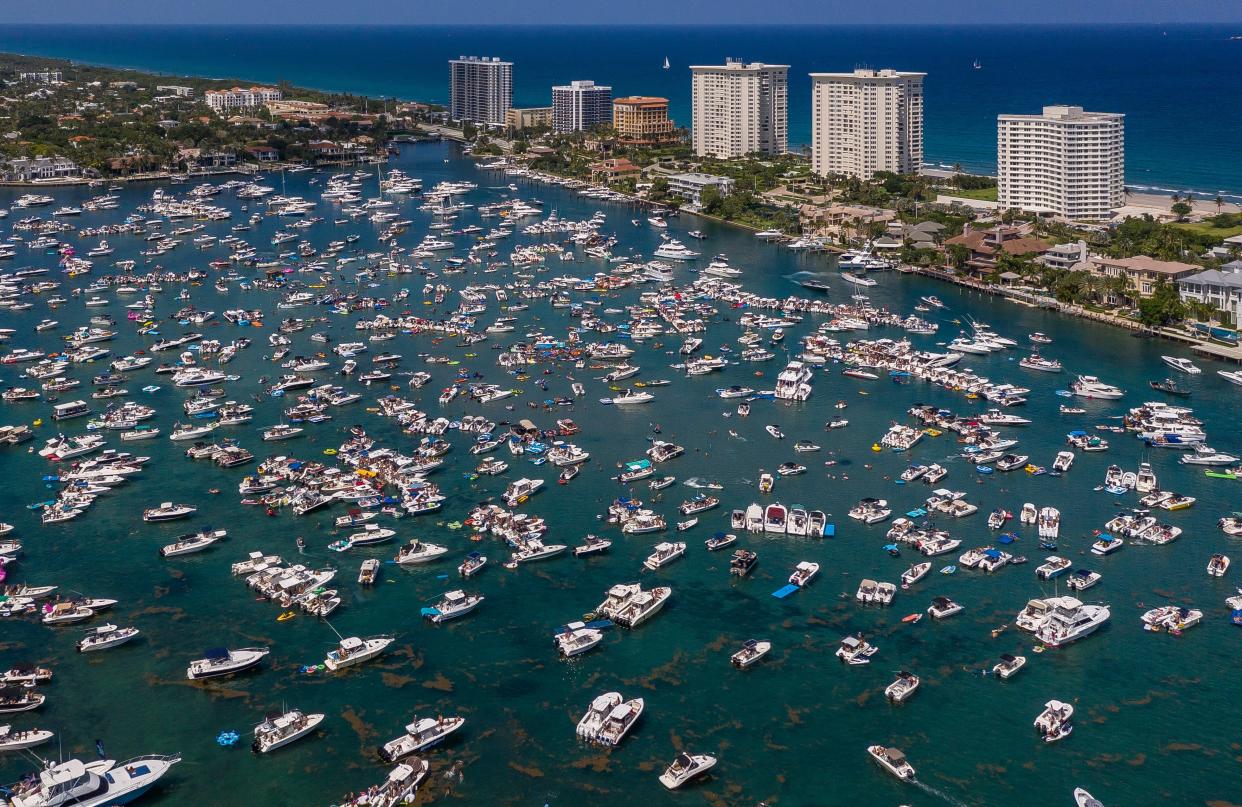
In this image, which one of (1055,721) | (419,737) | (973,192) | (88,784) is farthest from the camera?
(973,192)

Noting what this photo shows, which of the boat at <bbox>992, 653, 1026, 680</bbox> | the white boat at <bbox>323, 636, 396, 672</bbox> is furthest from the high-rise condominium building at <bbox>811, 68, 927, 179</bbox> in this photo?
the white boat at <bbox>323, 636, 396, 672</bbox>

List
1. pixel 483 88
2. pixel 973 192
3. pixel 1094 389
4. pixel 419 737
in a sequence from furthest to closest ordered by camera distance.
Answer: pixel 483 88 → pixel 973 192 → pixel 1094 389 → pixel 419 737

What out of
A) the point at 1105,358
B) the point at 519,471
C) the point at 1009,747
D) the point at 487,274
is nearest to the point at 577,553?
the point at 519,471

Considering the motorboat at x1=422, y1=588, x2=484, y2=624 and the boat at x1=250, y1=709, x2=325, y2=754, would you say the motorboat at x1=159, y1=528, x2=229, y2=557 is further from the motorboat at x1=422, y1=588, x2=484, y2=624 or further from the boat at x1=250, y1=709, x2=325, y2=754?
the boat at x1=250, y1=709, x2=325, y2=754

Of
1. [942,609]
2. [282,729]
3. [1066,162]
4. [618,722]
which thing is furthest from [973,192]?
[282,729]

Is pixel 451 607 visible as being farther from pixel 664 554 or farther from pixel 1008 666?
pixel 1008 666

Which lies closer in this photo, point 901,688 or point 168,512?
point 901,688

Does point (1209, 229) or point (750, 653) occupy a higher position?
point (1209, 229)

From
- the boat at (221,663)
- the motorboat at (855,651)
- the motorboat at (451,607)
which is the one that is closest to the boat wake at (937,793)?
the motorboat at (855,651)
